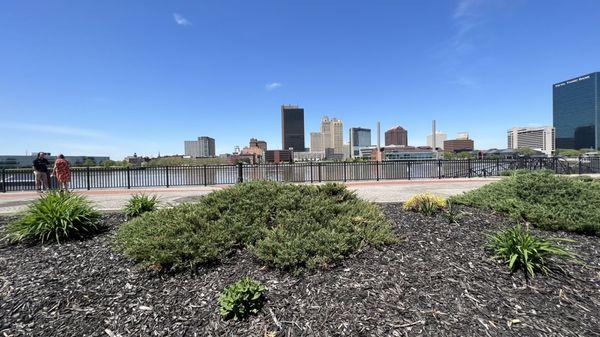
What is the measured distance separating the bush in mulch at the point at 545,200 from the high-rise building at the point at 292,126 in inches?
6761

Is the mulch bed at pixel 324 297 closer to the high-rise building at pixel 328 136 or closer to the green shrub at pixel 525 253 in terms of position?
the green shrub at pixel 525 253

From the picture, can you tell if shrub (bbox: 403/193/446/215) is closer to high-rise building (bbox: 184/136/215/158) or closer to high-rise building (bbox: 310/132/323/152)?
high-rise building (bbox: 184/136/215/158)

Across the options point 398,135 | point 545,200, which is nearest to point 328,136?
point 398,135

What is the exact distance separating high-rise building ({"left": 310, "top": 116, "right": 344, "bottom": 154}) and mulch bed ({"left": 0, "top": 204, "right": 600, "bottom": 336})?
A: 162 m

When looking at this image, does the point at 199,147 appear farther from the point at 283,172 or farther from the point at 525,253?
the point at 525,253

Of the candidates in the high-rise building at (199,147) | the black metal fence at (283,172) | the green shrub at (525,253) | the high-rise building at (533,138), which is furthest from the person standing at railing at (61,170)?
the high-rise building at (199,147)

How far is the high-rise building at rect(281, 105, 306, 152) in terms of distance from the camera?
179m

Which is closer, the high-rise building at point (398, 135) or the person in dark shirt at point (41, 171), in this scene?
the person in dark shirt at point (41, 171)

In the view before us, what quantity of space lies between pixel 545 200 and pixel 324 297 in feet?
17.5

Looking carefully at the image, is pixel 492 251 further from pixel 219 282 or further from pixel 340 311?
pixel 219 282

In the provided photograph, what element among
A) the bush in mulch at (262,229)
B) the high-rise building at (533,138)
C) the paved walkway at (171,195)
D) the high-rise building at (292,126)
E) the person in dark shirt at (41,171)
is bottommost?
the paved walkway at (171,195)

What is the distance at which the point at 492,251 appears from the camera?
3.83 metres

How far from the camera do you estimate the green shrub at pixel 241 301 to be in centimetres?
277

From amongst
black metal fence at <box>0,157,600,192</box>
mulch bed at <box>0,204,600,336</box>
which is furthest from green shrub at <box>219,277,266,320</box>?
black metal fence at <box>0,157,600,192</box>
